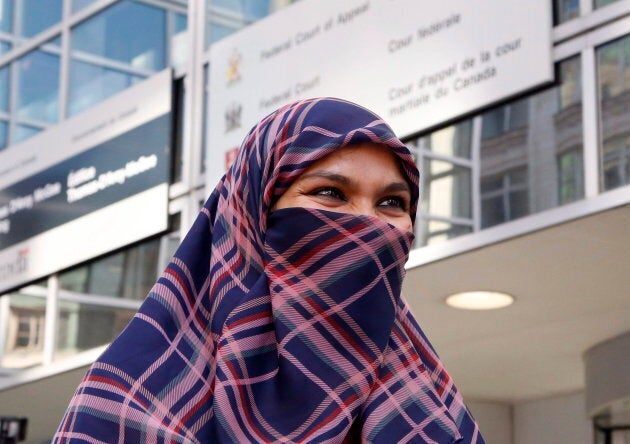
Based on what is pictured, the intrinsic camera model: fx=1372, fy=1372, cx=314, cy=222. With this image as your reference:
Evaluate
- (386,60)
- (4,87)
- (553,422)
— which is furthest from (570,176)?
(4,87)

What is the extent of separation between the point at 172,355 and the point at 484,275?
4523mm

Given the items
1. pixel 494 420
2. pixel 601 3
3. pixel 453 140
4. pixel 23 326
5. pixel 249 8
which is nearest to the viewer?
pixel 601 3

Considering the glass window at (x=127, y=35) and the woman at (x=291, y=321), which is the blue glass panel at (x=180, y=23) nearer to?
the glass window at (x=127, y=35)

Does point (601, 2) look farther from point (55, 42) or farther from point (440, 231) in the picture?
point (55, 42)

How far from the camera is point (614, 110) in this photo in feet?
17.0

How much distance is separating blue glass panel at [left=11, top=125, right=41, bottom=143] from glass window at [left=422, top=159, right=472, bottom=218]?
387 centimetres

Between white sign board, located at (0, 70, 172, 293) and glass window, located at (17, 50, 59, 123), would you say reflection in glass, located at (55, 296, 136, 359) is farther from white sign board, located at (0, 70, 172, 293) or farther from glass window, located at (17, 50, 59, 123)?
glass window, located at (17, 50, 59, 123)

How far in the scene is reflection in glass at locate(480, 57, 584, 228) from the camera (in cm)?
530

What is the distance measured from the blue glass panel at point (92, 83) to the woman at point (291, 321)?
641 centimetres

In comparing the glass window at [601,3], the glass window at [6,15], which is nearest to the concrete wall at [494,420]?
the glass window at [6,15]

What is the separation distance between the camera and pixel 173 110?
7668mm

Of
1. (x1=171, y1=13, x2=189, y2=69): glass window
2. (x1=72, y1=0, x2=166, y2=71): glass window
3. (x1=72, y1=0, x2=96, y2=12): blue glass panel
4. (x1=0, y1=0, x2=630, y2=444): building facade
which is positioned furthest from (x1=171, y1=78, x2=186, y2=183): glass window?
(x1=72, y1=0, x2=96, y2=12): blue glass panel

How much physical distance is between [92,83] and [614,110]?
4264mm

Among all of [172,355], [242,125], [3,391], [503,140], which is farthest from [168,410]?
[3,391]
